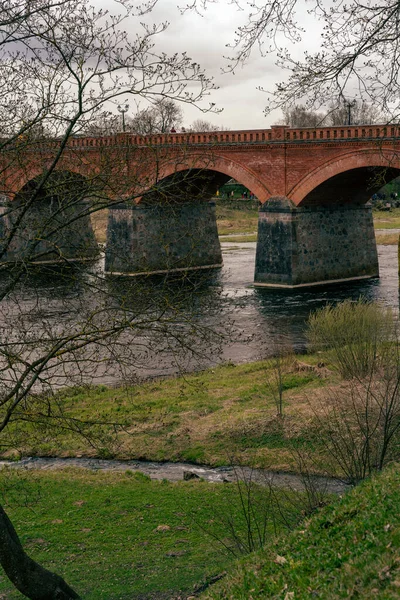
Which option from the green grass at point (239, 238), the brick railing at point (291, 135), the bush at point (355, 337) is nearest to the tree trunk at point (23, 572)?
the bush at point (355, 337)

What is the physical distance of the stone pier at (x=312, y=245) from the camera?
34875 millimetres

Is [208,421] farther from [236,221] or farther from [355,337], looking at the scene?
[236,221]

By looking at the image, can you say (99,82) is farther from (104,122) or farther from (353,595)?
(353,595)

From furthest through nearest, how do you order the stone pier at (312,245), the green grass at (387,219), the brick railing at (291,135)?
the green grass at (387,219) < the stone pier at (312,245) < the brick railing at (291,135)

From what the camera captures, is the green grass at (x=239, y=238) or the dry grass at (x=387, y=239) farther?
the green grass at (x=239, y=238)

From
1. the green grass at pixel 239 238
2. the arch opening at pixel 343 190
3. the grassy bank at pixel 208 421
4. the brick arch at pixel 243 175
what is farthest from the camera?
the green grass at pixel 239 238

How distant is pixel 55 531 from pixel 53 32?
6.77 m

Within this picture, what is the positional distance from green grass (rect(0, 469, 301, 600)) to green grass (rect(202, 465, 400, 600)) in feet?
5.19

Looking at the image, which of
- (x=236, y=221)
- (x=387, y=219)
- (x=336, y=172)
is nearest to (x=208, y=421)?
(x=336, y=172)

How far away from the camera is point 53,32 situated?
8547 mm

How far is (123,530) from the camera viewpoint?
11406 mm

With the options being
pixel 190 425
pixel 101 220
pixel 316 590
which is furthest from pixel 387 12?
pixel 101 220

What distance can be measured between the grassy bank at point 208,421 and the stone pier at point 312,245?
49.6 ft

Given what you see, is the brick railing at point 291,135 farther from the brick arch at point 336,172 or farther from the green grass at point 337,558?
the green grass at point 337,558
